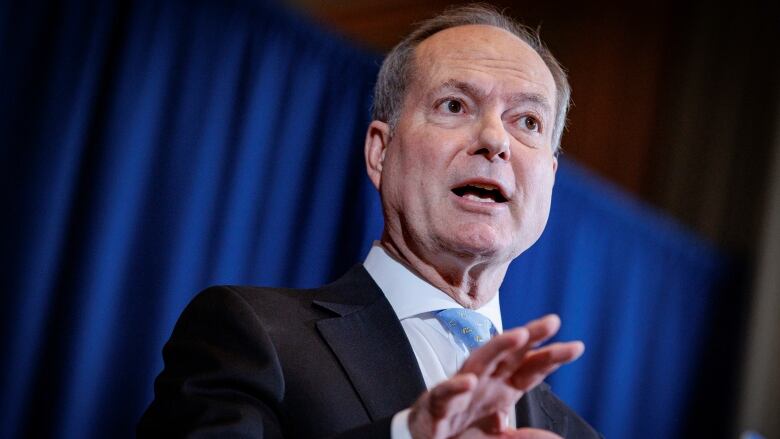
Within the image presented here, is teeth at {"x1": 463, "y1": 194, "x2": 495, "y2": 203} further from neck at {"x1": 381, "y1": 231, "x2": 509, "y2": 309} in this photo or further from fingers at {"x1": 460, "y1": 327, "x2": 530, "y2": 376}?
fingers at {"x1": 460, "y1": 327, "x2": 530, "y2": 376}

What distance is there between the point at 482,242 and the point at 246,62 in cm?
119

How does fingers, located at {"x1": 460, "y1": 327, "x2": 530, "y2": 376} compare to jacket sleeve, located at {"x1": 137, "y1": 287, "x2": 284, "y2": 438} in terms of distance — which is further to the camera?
jacket sleeve, located at {"x1": 137, "y1": 287, "x2": 284, "y2": 438}

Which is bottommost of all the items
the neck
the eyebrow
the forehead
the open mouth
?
the neck

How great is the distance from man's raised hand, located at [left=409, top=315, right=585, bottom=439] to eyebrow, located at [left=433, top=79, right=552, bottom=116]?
0.74m

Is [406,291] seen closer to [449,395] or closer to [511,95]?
[511,95]

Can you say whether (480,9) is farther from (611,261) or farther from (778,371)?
(778,371)

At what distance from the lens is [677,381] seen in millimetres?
4016

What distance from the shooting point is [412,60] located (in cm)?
177

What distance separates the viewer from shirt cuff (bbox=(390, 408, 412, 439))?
38.5 inches

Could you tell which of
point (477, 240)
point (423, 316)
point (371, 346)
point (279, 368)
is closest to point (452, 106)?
point (477, 240)

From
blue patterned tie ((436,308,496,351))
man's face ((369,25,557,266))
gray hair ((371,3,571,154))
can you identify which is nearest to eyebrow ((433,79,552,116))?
man's face ((369,25,557,266))

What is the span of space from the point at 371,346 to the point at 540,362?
0.43m

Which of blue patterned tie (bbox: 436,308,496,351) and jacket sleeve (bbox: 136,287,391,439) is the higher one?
blue patterned tie (bbox: 436,308,496,351)

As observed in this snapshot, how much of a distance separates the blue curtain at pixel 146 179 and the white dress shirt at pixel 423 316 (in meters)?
0.80
